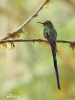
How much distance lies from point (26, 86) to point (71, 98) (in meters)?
0.70

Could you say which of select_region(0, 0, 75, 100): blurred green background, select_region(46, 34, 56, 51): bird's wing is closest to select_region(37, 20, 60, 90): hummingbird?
select_region(46, 34, 56, 51): bird's wing

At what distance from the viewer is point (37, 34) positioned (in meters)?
7.38

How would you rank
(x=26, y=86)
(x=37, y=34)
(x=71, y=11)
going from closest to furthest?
(x=26, y=86), (x=37, y=34), (x=71, y=11)

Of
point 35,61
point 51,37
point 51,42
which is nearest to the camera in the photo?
point 51,42

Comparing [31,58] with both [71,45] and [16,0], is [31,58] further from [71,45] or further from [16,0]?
[71,45]

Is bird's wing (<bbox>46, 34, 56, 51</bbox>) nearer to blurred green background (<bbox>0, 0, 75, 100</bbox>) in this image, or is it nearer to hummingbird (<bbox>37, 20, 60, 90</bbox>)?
hummingbird (<bbox>37, 20, 60, 90</bbox>)

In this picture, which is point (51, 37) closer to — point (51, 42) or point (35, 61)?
point (51, 42)

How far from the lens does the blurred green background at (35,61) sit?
253 inches

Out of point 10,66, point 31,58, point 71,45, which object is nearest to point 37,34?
point 31,58

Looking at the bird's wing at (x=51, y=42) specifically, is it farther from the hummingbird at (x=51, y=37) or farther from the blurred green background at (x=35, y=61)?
the blurred green background at (x=35, y=61)

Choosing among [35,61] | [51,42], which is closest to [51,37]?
[51,42]

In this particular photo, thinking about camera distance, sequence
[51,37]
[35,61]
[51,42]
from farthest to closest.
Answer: [35,61] < [51,37] < [51,42]

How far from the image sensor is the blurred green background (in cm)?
643

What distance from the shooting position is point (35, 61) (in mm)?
7699
